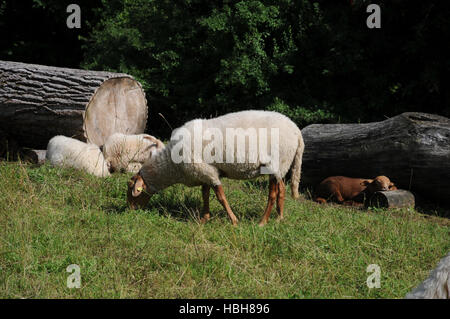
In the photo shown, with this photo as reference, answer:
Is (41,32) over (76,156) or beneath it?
over

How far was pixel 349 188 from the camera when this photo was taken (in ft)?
23.5

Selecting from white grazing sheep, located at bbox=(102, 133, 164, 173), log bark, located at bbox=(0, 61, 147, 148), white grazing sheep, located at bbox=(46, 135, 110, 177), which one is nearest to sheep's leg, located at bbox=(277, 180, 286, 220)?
white grazing sheep, located at bbox=(46, 135, 110, 177)

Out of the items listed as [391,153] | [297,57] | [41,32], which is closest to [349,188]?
[391,153]

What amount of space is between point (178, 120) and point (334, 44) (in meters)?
4.89

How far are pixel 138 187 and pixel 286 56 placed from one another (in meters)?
6.80

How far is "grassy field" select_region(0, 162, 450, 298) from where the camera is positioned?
375 centimetres

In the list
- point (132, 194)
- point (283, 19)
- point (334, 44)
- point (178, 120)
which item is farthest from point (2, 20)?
point (132, 194)

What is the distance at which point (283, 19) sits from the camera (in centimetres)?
1120

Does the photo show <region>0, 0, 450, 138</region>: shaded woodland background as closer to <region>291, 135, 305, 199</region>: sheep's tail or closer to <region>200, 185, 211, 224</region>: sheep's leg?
<region>291, 135, 305, 199</region>: sheep's tail

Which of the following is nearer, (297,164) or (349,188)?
(297,164)

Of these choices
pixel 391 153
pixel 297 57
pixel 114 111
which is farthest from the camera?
pixel 297 57

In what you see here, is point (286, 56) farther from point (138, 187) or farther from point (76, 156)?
point (138, 187)

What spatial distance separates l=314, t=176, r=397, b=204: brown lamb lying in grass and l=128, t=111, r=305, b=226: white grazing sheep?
186 cm
